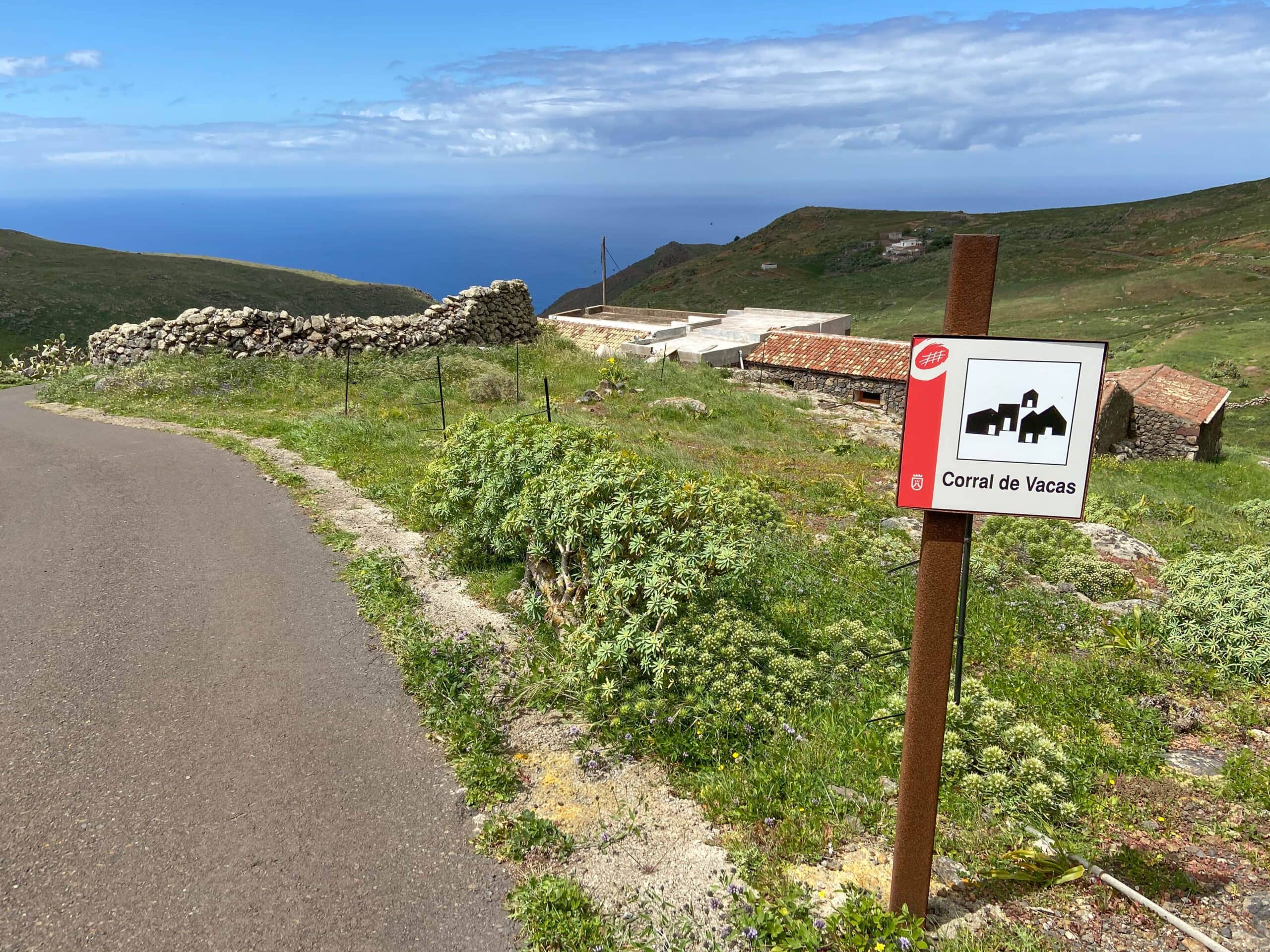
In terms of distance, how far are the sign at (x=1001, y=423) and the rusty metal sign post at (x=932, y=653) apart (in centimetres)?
13

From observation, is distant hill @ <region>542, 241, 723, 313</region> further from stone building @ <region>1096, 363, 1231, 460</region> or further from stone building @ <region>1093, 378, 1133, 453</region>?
stone building @ <region>1093, 378, 1133, 453</region>

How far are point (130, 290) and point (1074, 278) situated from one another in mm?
73488

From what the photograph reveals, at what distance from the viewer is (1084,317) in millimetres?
52438

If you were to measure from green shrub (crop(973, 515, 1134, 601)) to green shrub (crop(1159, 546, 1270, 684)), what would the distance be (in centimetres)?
95

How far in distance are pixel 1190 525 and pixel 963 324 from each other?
13.3m

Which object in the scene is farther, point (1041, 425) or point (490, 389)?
point (490, 389)

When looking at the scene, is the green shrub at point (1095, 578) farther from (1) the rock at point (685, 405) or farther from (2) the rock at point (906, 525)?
(1) the rock at point (685, 405)

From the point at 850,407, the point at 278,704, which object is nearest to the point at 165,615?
the point at 278,704

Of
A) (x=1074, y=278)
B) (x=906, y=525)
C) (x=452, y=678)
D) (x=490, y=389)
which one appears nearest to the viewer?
(x=452, y=678)

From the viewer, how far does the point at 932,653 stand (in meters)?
3.67

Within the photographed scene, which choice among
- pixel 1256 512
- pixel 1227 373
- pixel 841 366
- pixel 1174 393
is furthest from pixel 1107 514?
pixel 1227 373

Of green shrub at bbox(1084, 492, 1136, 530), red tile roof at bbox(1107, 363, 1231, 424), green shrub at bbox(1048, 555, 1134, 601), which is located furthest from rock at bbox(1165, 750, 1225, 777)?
red tile roof at bbox(1107, 363, 1231, 424)

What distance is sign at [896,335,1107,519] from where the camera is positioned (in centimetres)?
330

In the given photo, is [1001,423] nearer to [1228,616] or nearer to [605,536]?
[605,536]
